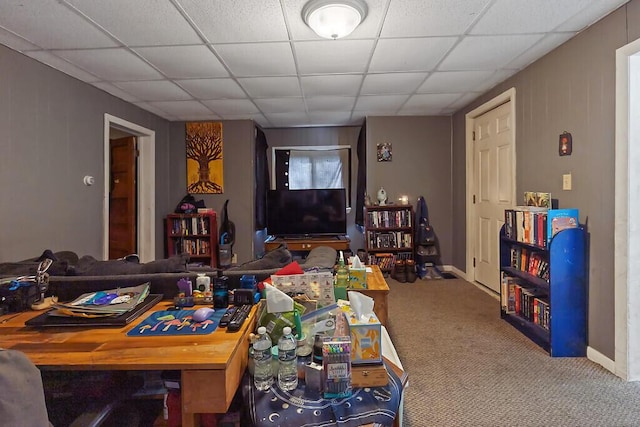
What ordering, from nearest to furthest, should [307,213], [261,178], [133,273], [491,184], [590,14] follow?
1. [133,273]
2. [590,14]
3. [491,184]
4. [307,213]
5. [261,178]

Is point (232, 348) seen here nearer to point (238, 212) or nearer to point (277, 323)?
point (277, 323)

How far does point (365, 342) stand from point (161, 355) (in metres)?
0.70

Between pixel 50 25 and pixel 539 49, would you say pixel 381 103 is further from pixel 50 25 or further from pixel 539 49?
pixel 50 25

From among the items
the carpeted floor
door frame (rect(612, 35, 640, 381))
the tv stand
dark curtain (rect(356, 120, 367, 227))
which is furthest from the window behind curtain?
door frame (rect(612, 35, 640, 381))

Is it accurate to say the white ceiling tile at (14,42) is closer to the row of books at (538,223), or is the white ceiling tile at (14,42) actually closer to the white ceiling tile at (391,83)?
the white ceiling tile at (391,83)

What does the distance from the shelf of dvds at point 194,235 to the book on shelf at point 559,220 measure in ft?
12.5

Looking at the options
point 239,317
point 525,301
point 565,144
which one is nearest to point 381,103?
point 565,144

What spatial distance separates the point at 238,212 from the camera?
5.06 meters

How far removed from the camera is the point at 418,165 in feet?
16.3

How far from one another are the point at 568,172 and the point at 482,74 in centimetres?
126

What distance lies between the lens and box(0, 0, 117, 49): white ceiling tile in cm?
201

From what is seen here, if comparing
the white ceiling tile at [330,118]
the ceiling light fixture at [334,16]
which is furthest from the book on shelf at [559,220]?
the white ceiling tile at [330,118]

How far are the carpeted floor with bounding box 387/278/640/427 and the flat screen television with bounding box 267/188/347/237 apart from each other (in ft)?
7.24

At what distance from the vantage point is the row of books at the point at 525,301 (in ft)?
8.43
